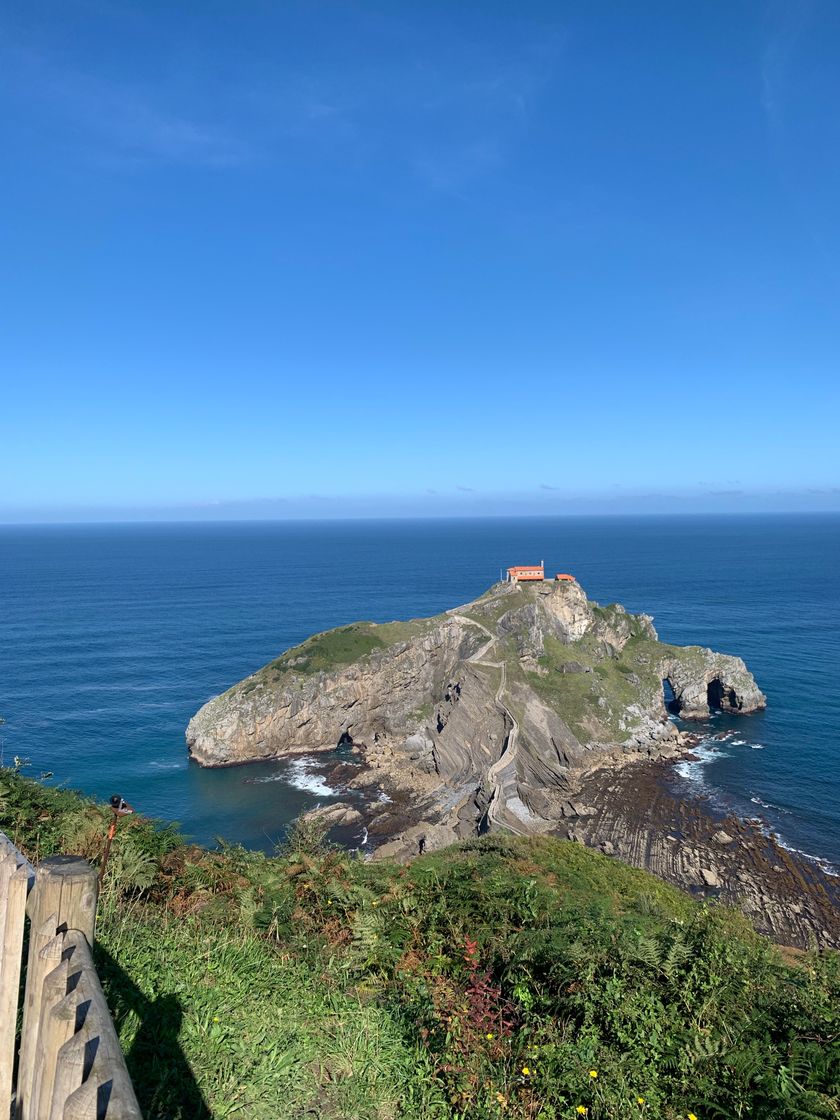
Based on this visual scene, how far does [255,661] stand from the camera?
79.9 m

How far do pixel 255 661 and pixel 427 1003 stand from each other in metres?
75.9

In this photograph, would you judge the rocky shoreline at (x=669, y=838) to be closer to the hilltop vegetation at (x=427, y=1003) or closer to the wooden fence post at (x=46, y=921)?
the hilltop vegetation at (x=427, y=1003)

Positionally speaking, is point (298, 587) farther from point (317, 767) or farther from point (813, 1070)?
point (813, 1070)

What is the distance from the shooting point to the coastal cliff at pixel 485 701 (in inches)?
2042

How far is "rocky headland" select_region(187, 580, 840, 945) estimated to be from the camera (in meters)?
41.5

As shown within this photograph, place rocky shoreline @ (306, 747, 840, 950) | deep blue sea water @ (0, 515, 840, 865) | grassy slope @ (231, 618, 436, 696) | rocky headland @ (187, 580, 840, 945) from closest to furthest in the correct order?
rocky shoreline @ (306, 747, 840, 950), rocky headland @ (187, 580, 840, 945), deep blue sea water @ (0, 515, 840, 865), grassy slope @ (231, 618, 436, 696)

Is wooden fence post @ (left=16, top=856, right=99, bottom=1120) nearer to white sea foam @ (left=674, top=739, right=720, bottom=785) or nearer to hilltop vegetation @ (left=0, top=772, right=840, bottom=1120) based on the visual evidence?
hilltop vegetation @ (left=0, top=772, right=840, bottom=1120)

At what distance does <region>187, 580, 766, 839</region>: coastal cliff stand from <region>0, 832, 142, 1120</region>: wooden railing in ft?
150

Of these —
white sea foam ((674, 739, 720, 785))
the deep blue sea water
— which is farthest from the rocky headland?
the deep blue sea water

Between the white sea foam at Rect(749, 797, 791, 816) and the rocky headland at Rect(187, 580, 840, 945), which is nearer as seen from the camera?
the rocky headland at Rect(187, 580, 840, 945)

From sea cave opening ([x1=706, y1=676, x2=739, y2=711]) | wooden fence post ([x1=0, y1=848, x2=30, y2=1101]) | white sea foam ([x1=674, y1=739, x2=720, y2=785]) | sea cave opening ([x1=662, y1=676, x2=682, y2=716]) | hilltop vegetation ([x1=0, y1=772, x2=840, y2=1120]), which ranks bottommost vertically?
white sea foam ([x1=674, y1=739, x2=720, y2=785])

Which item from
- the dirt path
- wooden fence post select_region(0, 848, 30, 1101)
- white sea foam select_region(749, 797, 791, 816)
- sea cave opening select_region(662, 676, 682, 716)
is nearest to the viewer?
wooden fence post select_region(0, 848, 30, 1101)

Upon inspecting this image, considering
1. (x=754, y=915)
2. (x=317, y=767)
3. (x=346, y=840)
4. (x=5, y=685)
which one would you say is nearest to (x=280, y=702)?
(x=317, y=767)

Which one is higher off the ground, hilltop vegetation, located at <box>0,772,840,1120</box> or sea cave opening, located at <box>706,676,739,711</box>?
hilltop vegetation, located at <box>0,772,840,1120</box>
